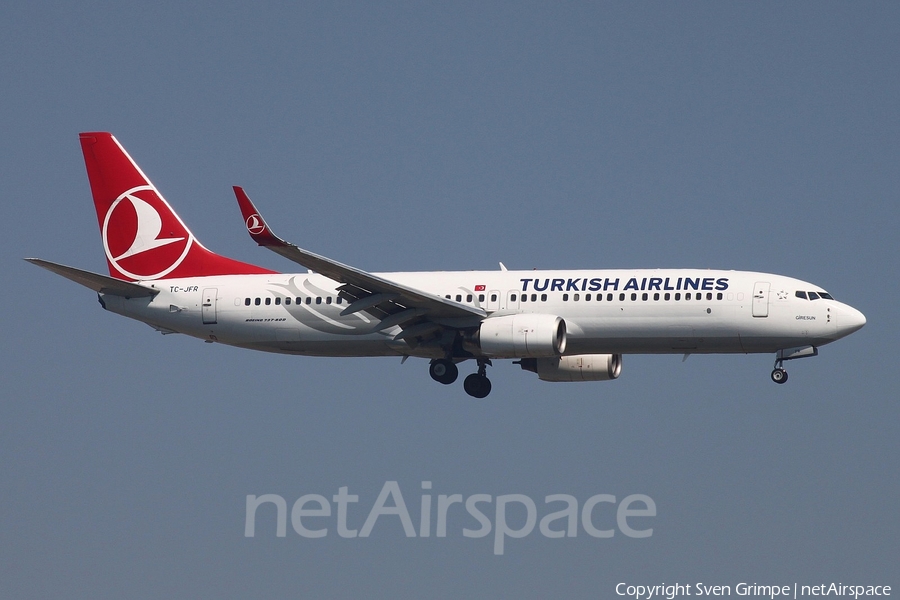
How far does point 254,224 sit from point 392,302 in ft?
23.9

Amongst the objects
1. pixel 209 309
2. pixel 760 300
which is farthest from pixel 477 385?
pixel 760 300

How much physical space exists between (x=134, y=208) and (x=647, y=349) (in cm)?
2247

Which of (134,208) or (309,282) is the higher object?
(134,208)

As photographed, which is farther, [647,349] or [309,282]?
[309,282]

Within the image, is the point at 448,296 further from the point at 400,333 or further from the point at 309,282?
the point at 309,282

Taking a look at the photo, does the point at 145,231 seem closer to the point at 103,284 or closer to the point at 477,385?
the point at 103,284

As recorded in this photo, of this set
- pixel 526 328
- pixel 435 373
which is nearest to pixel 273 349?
pixel 435 373

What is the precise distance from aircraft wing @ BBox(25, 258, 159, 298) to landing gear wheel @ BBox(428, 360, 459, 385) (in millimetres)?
11350

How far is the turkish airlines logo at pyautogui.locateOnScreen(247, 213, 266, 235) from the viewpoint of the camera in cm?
4412

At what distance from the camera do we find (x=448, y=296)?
5147cm

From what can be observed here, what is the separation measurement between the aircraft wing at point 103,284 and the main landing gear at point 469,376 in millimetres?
11444

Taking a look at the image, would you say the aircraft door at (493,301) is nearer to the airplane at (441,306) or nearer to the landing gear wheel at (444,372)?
the airplane at (441,306)

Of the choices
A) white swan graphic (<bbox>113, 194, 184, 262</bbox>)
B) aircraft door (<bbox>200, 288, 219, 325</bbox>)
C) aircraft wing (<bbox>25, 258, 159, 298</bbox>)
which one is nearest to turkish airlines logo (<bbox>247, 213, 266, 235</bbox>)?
aircraft wing (<bbox>25, 258, 159, 298</bbox>)

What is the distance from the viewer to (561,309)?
4962 cm
